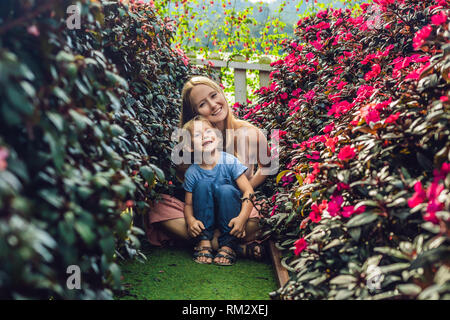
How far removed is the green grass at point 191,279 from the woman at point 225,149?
0.16m

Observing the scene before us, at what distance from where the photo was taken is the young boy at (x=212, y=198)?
8.15ft

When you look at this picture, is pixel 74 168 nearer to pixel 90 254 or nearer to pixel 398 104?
pixel 90 254

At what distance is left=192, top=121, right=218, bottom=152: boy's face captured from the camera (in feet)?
8.45

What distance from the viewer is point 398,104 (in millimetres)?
1761

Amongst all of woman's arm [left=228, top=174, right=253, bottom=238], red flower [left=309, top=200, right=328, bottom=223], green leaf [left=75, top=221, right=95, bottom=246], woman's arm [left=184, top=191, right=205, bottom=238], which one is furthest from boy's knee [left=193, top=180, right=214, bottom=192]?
green leaf [left=75, top=221, right=95, bottom=246]

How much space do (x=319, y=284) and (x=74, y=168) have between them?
3.71ft

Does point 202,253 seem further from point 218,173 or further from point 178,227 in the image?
point 218,173

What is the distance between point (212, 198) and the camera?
101 inches

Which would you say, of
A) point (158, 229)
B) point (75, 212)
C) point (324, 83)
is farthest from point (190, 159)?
point (75, 212)

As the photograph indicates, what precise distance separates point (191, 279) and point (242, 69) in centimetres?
406

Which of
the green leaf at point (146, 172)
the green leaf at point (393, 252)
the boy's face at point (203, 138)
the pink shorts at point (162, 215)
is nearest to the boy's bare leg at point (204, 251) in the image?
the pink shorts at point (162, 215)

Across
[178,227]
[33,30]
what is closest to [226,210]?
[178,227]

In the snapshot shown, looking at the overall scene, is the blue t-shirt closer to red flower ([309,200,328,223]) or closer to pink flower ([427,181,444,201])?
red flower ([309,200,328,223])

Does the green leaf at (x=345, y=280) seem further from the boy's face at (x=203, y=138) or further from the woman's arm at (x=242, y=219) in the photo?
the boy's face at (x=203, y=138)
